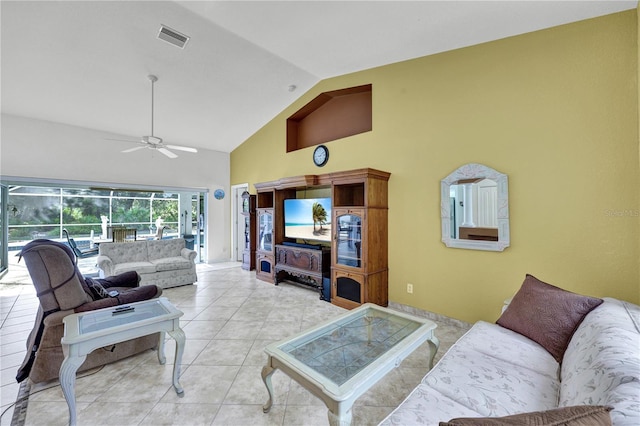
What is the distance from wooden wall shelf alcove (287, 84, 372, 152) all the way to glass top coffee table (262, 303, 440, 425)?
2.93 meters

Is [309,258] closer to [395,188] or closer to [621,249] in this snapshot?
[395,188]

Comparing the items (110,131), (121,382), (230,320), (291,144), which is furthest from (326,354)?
(110,131)

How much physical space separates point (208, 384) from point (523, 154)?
3540 millimetres

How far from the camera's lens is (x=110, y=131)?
4973mm

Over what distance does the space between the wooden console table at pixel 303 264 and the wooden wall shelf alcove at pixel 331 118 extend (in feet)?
6.42

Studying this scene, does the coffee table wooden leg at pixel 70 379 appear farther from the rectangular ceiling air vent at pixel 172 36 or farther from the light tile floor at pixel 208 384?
the rectangular ceiling air vent at pixel 172 36

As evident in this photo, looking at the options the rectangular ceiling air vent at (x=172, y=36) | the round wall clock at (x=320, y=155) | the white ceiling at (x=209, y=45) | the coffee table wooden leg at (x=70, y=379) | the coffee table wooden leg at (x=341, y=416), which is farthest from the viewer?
the round wall clock at (x=320, y=155)

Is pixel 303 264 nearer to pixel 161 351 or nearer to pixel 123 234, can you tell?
pixel 161 351

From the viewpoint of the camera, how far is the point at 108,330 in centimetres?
168

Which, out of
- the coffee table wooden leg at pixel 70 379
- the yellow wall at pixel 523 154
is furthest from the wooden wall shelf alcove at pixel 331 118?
the coffee table wooden leg at pixel 70 379

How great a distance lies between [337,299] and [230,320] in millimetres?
1462

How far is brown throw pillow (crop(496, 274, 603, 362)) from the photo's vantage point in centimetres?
170

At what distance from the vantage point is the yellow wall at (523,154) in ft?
7.21

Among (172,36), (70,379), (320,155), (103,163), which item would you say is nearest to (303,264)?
(320,155)
